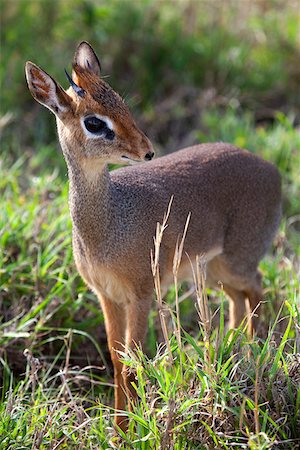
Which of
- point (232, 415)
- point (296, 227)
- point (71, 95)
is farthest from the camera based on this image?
point (296, 227)

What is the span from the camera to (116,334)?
4516 mm

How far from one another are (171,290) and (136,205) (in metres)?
1.05

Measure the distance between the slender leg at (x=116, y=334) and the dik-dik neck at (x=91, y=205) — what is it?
0.41 m

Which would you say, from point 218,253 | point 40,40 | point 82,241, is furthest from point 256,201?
point 40,40

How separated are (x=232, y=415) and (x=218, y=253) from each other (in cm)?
163

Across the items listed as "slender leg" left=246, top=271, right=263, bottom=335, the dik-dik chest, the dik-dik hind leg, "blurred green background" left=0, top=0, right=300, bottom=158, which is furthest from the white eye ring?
"blurred green background" left=0, top=0, right=300, bottom=158

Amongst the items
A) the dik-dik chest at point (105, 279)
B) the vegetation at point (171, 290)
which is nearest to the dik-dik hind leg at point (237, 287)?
the vegetation at point (171, 290)

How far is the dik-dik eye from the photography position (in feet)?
12.6

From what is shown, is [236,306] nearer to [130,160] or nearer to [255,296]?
[255,296]

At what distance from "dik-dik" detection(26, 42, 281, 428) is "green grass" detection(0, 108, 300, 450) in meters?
0.25

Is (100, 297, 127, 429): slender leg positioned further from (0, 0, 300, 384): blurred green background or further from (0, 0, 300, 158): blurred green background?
(0, 0, 300, 158): blurred green background

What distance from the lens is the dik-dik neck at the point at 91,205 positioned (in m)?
4.09

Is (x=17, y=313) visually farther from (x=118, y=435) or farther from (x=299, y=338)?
(x=299, y=338)

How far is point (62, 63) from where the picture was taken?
306 inches
